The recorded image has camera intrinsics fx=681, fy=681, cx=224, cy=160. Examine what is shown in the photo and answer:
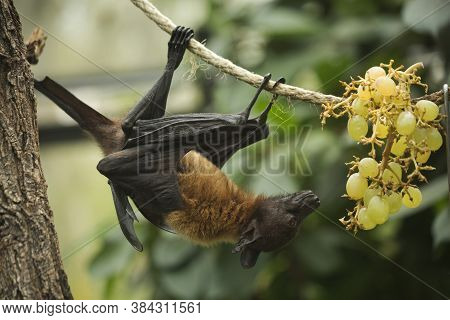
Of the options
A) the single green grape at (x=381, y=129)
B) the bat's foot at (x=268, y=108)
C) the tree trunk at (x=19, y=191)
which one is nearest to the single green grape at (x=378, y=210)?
the single green grape at (x=381, y=129)

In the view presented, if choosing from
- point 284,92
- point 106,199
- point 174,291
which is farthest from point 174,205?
point 106,199

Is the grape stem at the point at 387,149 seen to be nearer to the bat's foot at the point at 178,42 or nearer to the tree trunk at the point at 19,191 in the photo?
the bat's foot at the point at 178,42

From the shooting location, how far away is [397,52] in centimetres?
235

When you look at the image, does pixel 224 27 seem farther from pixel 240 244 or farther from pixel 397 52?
pixel 240 244

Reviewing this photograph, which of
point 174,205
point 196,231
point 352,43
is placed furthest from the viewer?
point 352,43

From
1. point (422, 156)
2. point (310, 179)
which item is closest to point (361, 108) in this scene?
point (422, 156)

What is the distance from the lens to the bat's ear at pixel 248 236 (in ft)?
4.33

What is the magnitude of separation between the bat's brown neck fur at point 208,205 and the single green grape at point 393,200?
36 cm

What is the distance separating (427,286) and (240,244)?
116cm

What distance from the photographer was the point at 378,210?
1.12 m

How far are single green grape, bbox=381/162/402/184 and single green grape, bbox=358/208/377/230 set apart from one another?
63 millimetres

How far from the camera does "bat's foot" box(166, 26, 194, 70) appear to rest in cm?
121

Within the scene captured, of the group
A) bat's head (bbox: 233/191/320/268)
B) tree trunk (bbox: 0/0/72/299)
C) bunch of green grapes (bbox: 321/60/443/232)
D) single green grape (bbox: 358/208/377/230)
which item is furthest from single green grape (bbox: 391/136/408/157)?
tree trunk (bbox: 0/0/72/299)

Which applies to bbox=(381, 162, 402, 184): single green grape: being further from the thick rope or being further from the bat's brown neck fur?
the bat's brown neck fur
